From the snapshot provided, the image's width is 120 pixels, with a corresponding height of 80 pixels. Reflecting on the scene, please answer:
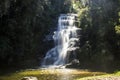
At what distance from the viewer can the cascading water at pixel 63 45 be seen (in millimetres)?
39875

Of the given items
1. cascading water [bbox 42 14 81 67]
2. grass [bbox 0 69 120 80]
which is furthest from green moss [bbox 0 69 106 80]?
cascading water [bbox 42 14 81 67]

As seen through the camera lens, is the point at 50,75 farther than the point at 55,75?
No

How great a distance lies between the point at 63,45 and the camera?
42688 millimetres

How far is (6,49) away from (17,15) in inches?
229

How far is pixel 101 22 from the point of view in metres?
37.8

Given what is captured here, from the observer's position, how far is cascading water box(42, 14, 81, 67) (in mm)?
39875

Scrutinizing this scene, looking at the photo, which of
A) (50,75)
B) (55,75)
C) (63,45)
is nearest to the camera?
(50,75)

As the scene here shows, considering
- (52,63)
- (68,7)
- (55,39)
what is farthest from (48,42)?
(68,7)

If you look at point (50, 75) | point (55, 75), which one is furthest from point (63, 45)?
point (50, 75)

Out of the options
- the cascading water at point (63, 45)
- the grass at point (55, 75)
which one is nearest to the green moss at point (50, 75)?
the grass at point (55, 75)

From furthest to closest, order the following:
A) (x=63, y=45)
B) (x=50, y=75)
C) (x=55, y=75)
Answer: (x=63, y=45) → (x=55, y=75) → (x=50, y=75)

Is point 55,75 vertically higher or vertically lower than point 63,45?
lower

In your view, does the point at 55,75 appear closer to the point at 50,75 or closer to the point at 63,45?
the point at 50,75

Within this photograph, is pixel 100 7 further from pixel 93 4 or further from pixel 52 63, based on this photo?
pixel 52 63
